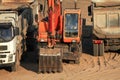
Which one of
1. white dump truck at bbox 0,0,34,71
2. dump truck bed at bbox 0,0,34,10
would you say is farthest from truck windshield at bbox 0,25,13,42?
dump truck bed at bbox 0,0,34,10

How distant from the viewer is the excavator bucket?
830 inches

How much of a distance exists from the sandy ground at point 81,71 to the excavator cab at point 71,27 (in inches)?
55.8

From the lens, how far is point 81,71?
21438mm

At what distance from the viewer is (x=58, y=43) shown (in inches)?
928

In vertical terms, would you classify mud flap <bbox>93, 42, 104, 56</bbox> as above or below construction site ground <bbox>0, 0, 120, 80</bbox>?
above

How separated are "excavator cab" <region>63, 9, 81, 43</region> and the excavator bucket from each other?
2357 mm

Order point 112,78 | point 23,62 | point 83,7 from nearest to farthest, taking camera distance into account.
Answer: point 112,78 < point 23,62 < point 83,7

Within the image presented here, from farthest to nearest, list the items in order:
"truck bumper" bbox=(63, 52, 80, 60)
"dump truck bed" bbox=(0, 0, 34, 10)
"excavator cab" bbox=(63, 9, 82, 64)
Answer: "dump truck bed" bbox=(0, 0, 34, 10)
"excavator cab" bbox=(63, 9, 82, 64)
"truck bumper" bbox=(63, 52, 80, 60)

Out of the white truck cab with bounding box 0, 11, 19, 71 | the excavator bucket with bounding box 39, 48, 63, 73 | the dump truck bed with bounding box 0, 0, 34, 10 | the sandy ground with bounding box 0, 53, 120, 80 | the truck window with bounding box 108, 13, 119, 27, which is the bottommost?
the sandy ground with bounding box 0, 53, 120, 80

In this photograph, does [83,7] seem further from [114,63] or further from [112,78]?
[112,78]

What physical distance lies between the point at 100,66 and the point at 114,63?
111 centimetres

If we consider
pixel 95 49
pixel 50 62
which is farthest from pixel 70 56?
pixel 95 49

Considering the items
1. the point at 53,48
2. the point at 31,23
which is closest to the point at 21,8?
the point at 31,23

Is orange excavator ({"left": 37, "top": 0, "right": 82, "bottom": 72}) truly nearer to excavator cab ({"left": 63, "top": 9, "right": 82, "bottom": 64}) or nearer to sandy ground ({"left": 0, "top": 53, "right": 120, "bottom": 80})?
excavator cab ({"left": 63, "top": 9, "right": 82, "bottom": 64})
